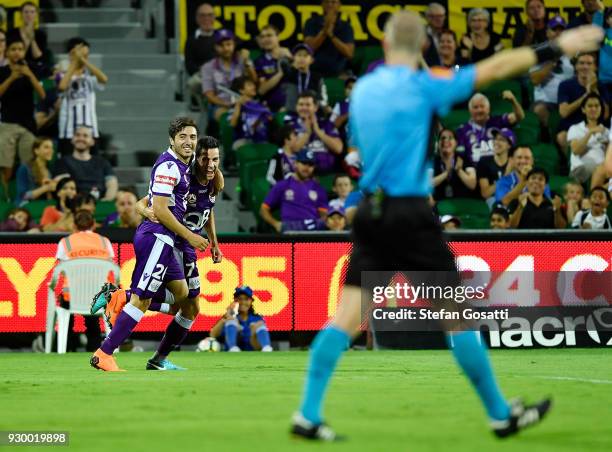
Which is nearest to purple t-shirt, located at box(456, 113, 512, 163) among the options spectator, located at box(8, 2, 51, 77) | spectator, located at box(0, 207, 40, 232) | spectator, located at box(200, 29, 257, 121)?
spectator, located at box(200, 29, 257, 121)

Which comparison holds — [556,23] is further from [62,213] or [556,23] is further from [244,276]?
[62,213]

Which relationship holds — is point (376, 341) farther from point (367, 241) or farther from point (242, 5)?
point (367, 241)

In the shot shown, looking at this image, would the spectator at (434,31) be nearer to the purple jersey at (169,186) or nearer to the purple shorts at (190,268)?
the purple shorts at (190,268)

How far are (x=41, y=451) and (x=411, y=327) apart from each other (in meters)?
11.0

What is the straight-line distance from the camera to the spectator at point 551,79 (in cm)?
2055

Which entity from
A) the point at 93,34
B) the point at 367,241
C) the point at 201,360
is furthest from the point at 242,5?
the point at 367,241

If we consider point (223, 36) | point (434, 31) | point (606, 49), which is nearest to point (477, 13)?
point (434, 31)

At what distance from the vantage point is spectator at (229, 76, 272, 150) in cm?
1941

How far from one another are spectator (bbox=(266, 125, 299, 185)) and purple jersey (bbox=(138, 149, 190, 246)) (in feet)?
20.8

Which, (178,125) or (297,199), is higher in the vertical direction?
(178,125)

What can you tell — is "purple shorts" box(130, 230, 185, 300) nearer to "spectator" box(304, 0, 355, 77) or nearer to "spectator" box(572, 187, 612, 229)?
"spectator" box(572, 187, 612, 229)

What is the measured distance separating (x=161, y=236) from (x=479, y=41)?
10.2 meters

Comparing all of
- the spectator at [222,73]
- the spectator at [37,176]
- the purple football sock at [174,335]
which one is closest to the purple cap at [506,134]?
the spectator at [222,73]

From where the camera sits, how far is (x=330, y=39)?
2080 cm
